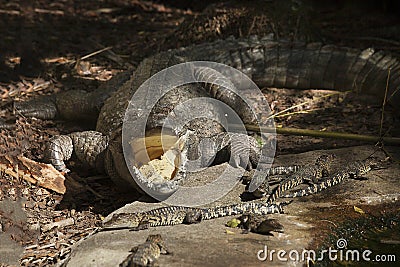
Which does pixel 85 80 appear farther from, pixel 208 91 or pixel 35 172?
pixel 35 172

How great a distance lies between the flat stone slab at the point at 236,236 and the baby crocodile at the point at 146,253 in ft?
0.14

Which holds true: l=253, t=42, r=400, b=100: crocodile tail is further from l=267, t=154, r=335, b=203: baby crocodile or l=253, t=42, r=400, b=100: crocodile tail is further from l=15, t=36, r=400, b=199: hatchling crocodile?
l=267, t=154, r=335, b=203: baby crocodile

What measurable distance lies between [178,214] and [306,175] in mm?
1052

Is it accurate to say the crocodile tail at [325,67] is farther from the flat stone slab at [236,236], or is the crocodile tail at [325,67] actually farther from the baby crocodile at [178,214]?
the baby crocodile at [178,214]

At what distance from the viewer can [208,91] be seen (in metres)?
6.19

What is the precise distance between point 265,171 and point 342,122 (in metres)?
1.98

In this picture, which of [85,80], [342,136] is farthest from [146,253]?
[85,80]

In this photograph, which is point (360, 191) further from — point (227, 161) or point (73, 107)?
point (73, 107)

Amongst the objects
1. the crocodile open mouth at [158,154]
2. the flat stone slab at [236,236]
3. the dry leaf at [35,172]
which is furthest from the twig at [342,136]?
the dry leaf at [35,172]

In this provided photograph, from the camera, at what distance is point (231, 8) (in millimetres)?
7734

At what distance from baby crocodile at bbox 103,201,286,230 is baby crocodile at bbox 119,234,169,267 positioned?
15.1 inches

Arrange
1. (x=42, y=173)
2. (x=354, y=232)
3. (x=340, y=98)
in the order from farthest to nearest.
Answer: (x=340, y=98) < (x=42, y=173) < (x=354, y=232)

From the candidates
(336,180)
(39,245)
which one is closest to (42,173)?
(39,245)

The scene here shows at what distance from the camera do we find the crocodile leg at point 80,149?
16.5ft
